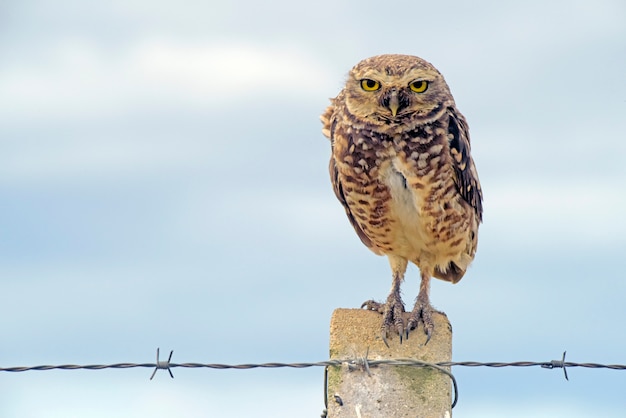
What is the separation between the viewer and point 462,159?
6855 mm

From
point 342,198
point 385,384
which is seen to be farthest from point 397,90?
point 385,384

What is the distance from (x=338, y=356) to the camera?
15.6 ft

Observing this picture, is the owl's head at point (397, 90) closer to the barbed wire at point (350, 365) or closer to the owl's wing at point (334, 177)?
the owl's wing at point (334, 177)

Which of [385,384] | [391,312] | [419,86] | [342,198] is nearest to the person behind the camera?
[385,384]

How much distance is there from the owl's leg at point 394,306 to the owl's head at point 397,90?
1.16m

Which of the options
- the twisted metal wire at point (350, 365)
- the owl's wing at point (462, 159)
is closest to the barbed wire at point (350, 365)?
the twisted metal wire at point (350, 365)

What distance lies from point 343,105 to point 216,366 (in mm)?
2799

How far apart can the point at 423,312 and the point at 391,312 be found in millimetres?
273

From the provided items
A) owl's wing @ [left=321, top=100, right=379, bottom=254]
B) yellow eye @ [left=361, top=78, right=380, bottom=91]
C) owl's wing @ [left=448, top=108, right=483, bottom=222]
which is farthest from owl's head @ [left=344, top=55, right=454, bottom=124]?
owl's wing @ [left=321, top=100, right=379, bottom=254]

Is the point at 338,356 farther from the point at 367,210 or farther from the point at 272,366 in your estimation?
the point at 367,210

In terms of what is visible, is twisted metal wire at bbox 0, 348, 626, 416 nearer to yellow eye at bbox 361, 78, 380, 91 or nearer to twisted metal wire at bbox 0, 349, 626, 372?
twisted metal wire at bbox 0, 349, 626, 372

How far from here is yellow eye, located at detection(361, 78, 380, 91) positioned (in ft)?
22.0

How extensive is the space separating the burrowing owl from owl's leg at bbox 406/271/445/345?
2cm

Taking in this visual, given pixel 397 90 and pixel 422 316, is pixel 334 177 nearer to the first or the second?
pixel 397 90
